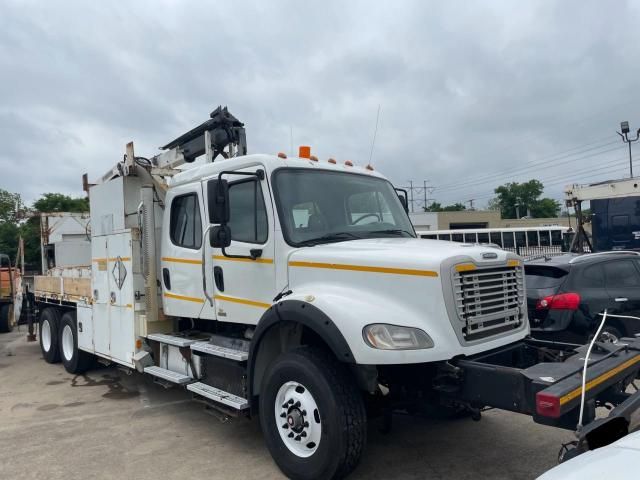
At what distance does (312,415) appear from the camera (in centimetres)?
388

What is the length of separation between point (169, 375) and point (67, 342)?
3805mm

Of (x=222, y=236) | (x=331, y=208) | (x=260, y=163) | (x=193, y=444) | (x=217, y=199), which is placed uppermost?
(x=260, y=163)

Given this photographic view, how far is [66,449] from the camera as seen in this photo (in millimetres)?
5055

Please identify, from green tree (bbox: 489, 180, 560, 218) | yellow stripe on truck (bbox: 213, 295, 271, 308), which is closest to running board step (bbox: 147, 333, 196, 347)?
yellow stripe on truck (bbox: 213, 295, 271, 308)

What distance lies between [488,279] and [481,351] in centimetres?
55

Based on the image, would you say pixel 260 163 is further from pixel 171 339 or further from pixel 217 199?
pixel 171 339

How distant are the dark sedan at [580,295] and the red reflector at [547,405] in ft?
12.4

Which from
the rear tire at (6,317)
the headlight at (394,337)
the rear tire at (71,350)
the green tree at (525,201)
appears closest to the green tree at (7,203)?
the rear tire at (6,317)

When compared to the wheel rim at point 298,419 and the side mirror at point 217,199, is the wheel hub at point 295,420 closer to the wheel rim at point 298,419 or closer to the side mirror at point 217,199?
the wheel rim at point 298,419

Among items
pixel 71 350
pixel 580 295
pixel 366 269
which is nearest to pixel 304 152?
pixel 366 269

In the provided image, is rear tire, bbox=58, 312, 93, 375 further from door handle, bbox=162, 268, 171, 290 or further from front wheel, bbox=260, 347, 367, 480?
front wheel, bbox=260, 347, 367, 480

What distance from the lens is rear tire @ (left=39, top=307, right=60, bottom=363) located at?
29.5 feet

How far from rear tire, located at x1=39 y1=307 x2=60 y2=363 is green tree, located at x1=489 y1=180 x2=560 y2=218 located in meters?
84.4

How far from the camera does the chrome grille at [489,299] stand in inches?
147
